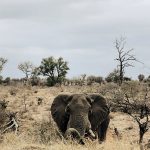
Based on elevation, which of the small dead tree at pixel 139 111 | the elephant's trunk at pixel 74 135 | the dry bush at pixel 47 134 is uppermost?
the small dead tree at pixel 139 111

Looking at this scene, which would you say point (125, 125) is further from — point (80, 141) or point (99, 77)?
point (99, 77)

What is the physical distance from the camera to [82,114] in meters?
14.8

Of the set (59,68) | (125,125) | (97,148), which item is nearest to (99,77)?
(59,68)

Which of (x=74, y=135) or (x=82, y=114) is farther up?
(x=82, y=114)

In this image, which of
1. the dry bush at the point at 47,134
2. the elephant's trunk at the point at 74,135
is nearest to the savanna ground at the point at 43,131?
the dry bush at the point at 47,134

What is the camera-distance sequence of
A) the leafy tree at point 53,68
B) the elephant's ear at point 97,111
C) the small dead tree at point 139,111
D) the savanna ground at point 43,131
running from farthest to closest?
the leafy tree at point 53,68 → the elephant's ear at point 97,111 → the small dead tree at point 139,111 → the savanna ground at point 43,131

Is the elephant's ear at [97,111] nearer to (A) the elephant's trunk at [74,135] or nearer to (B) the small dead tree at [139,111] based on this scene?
(B) the small dead tree at [139,111]

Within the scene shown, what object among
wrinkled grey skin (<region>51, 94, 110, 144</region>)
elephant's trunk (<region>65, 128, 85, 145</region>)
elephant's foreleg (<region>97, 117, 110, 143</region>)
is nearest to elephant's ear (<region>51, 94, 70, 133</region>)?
wrinkled grey skin (<region>51, 94, 110, 144</region>)

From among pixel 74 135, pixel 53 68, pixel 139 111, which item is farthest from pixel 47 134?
pixel 53 68

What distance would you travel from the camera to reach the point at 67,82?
57469 millimetres

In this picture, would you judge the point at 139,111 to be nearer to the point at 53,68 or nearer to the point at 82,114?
the point at 82,114

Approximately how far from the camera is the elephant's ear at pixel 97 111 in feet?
52.4

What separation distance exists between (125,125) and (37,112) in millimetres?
5939

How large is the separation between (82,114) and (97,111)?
4.48ft
